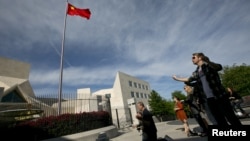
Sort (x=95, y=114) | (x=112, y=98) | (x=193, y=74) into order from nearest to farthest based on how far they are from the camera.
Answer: (x=193, y=74), (x=95, y=114), (x=112, y=98)

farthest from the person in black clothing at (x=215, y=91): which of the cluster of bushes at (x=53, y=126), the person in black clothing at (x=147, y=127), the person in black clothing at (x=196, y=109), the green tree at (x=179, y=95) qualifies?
the green tree at (x=179, y=95)

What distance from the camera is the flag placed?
1379 centimetres

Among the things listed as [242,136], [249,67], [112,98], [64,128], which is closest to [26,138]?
[64,128]

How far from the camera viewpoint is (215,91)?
9.68 ft

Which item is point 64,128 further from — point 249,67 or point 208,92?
point 249,67

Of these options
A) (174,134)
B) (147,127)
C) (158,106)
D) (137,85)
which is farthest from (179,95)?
(147,127)

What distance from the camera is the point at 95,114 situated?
36.5 feet

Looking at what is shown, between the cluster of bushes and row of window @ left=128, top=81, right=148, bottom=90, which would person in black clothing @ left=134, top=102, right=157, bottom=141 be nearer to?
the cluster of bushes

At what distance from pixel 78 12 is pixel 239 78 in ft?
161

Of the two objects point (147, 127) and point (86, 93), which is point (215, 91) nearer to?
point (147, 127)

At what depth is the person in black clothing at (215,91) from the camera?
2.69 m

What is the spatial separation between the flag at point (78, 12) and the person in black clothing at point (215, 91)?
12.8m

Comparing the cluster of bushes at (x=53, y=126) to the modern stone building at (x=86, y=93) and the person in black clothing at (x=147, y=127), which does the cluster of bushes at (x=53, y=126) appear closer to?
the modern stone building at (x=86, y=93)

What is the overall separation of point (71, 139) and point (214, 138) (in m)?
7.96
